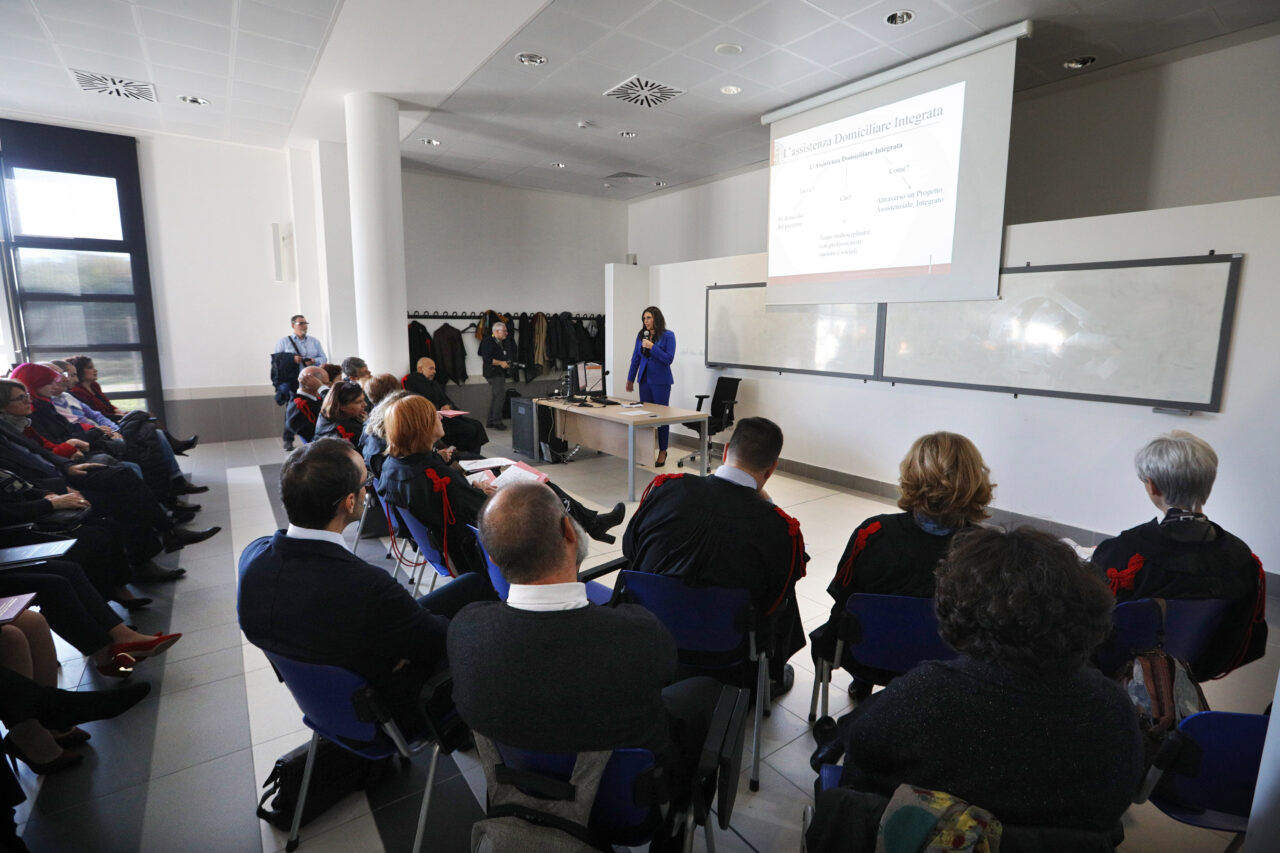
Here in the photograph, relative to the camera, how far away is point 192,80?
200 inches

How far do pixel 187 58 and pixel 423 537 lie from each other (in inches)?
187

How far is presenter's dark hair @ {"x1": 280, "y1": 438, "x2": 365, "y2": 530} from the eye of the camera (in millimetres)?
1497

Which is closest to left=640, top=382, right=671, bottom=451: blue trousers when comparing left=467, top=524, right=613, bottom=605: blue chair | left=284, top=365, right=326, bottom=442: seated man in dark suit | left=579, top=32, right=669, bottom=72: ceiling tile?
left=579, top=32, right=669, bottom=72: ceiling tile

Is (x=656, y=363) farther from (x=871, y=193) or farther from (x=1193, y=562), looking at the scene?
(x=1193, y=562)

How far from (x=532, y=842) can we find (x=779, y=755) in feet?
4.17

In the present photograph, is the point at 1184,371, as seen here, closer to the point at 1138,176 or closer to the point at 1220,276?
the point at 1220,276

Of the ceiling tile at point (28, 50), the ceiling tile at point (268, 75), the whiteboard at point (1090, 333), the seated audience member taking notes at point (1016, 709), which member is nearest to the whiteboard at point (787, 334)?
the whiteboard at point (1090, 333)

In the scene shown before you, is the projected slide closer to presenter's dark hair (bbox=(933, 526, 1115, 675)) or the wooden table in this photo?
the wooden table

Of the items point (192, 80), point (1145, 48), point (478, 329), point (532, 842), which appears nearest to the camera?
point (532, 842)

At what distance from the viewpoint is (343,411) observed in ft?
12.3

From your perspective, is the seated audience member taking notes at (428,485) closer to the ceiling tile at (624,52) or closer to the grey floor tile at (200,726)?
the grey floor tile at (200,726)

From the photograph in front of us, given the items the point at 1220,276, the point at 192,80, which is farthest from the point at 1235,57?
the point at 192,80

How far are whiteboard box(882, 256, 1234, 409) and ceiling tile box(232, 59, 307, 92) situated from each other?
216 inches

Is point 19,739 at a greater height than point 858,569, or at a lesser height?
lesser
